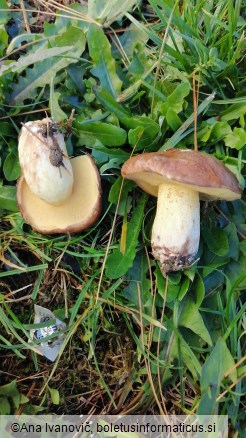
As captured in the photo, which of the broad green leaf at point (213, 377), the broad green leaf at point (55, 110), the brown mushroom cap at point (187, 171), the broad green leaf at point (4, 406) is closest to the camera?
the brown mushroom cap at point (187, 171)

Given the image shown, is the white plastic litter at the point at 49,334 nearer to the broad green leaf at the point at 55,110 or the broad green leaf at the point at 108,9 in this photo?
the broad green leaf at the point at 55,110

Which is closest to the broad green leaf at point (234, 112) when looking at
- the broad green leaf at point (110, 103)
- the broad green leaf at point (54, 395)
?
the broad green leaf at point (110, 103)

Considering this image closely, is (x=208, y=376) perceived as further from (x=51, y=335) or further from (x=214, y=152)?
(x=214, y=152)

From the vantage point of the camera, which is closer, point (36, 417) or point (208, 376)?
point (208, 376)

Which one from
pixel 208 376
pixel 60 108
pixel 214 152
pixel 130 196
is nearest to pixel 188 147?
pixel 214 152

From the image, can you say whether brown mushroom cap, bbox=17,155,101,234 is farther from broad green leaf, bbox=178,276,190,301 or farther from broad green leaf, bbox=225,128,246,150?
broad green leaf, bbox=225,128,246,150
